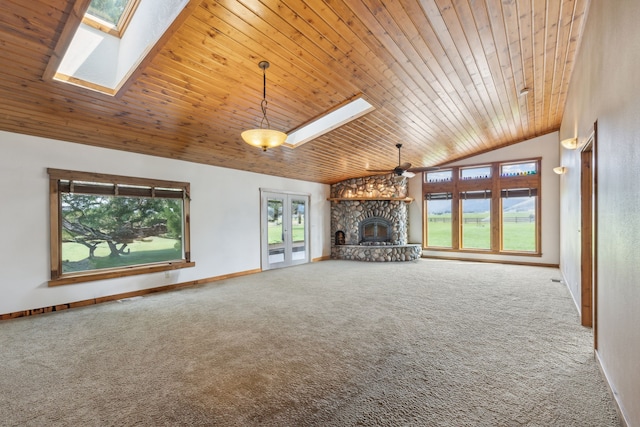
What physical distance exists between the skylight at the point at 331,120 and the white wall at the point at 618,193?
9.32 ft

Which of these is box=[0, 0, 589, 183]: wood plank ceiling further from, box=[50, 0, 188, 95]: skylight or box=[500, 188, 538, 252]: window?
box=[500, 188, 538, 252]: window

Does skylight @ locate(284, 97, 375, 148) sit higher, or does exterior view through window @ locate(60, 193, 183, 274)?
skylight @ locate(284, 97, 375, 148)

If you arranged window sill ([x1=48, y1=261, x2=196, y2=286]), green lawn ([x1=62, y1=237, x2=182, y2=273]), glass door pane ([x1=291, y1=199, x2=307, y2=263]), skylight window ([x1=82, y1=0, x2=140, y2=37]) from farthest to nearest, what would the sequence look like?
glass door pane ([x1=291, y1=199, x2=307, y2=263])
green lawn ([x1=62, y1=237, x2=182, y2=273])
window sill ([x1=48, y1=261, x2=196, y2=286])
skylight window ([x1=82, y1=0, x2=140, y2=37])

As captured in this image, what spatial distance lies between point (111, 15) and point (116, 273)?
3759mm

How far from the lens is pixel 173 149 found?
5.27 m

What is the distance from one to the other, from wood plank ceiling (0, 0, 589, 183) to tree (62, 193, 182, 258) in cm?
94

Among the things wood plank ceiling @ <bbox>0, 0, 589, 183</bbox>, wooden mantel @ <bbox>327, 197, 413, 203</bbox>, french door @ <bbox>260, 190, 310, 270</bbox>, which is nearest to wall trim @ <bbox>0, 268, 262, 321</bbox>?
french door @ <bbox>260, 190, 310, 270</bbox>

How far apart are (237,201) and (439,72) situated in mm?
4834

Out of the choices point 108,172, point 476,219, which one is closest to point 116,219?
point 108,172

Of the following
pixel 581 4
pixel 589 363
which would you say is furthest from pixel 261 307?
pixel 581 4

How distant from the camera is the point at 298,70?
354 centimetres

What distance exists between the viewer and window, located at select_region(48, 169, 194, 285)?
441 cm

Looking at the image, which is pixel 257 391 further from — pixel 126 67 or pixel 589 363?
pixel 126 67

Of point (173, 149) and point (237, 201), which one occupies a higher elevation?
point (173, 149)
